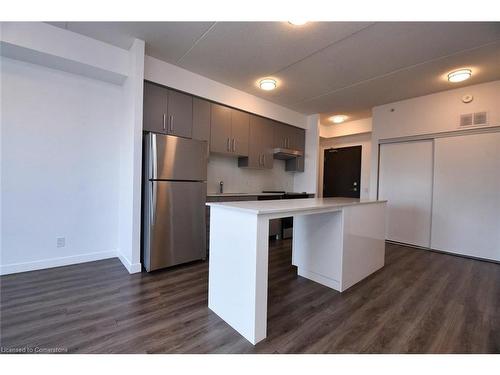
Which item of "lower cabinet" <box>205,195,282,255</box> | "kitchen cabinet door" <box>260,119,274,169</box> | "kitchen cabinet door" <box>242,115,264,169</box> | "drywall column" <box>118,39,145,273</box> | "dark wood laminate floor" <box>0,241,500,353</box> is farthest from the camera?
"kitchen cabinet door" <box>260,119,274,169</box>

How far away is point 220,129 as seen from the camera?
3.53m

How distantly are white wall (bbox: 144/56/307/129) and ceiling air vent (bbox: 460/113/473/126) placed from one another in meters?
2.69

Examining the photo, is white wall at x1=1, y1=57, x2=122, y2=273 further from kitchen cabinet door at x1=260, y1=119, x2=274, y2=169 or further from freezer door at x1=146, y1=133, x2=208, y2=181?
kitchen cabinet door at x1=260, y1=119, x2=274, y2=169

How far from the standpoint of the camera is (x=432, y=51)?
2.53 meters

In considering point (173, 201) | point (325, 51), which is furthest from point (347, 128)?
point (173, 201)

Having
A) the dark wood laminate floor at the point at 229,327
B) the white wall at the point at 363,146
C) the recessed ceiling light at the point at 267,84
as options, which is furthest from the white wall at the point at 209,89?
the dark wood laminate floor at the point at 229,327

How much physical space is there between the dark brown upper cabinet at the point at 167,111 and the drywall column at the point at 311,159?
2.83m

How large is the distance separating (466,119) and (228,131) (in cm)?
364

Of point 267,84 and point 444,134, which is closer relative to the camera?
point 267,84

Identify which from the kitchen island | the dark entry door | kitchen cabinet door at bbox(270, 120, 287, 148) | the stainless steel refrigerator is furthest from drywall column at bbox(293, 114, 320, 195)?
the stainless steel refrigerator

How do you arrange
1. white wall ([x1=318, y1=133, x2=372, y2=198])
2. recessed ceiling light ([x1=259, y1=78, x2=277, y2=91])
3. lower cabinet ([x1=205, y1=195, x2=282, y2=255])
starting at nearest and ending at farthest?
lower cabinet ([x1=205, y1=195, x2=282, y2=255])
recessed ceiling light ([x1=259, y1=78, x2=277, y2=91])
white wall ([x1=318, y1=133, x2=372, y2=198])

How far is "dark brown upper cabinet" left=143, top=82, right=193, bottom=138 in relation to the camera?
2768 millimetres

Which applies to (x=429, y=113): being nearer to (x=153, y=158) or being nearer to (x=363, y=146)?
(x=363, y=146)

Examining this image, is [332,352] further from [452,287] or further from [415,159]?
[415,159]
